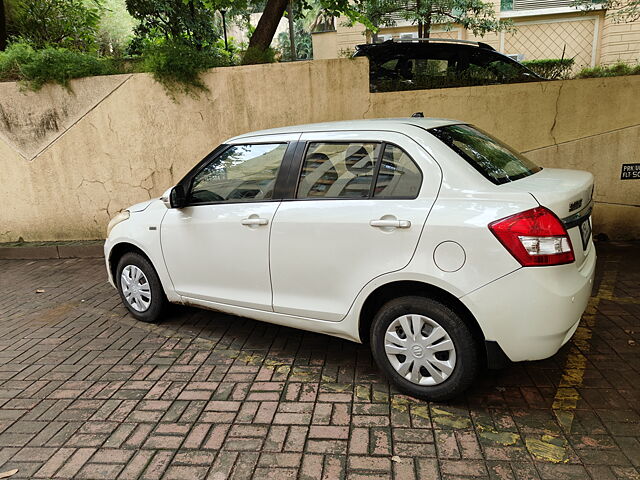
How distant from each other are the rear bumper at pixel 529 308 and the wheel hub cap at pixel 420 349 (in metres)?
0.26

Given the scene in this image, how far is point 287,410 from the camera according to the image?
113 inches

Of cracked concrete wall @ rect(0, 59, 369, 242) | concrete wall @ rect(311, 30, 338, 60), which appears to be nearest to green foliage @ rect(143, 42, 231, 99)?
cracked concrete wall @ rect(0, 59, 369, 242)

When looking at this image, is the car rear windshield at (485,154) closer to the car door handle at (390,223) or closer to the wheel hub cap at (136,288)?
the car door handle at (390,223)

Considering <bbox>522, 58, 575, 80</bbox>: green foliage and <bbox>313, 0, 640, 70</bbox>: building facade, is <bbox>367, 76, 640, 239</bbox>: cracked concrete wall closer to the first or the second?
<bbox>522, 58, 575, 80</bbox>: green foliage

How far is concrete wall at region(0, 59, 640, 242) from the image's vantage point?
5.92 metres

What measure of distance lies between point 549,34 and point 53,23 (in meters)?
14.1

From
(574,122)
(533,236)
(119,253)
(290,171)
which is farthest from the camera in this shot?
(574,122)

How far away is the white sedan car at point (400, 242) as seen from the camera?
2506mm

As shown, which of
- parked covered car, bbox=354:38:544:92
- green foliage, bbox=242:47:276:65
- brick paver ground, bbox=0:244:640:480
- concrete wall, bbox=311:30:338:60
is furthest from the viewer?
concrete wall, bbox=311:30:338:60

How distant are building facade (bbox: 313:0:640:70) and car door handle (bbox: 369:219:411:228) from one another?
12712 mm

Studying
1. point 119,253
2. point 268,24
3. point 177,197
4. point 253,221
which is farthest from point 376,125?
point 268,24

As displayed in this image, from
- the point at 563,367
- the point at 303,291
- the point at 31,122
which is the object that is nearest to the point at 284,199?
the point at 303,291

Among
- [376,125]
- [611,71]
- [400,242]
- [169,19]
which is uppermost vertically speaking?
[169,19]

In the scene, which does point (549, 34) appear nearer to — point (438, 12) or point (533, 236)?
point (438, 12)
